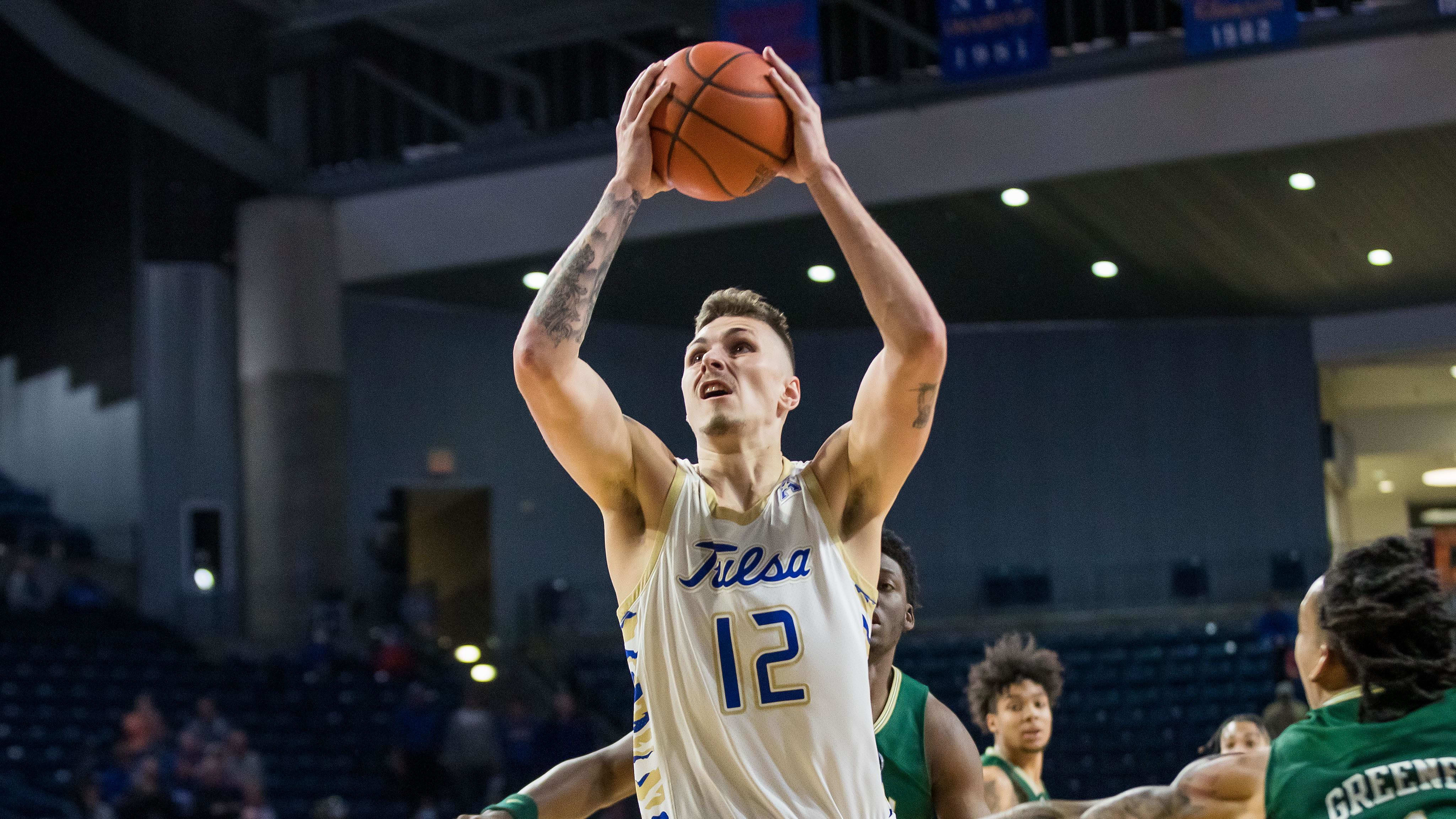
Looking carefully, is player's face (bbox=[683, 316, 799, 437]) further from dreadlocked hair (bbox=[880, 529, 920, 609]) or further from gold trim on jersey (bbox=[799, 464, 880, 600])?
dreadlocked hair (bbox=[880, 529, 920, 609])

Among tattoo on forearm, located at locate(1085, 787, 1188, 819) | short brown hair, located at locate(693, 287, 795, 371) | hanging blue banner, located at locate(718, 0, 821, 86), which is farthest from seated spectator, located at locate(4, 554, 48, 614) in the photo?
tattoo on forearm, located at locate(1085, 787, 1188, 819)

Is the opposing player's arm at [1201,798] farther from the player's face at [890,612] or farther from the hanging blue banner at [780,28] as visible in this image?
the hanging blue banner at [780,28]

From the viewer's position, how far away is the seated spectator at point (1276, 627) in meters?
15.2

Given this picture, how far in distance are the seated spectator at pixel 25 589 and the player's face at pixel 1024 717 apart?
1192cm

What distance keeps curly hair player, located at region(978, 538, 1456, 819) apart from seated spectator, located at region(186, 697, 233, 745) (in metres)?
10.7

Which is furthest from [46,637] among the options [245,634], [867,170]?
[867,170]

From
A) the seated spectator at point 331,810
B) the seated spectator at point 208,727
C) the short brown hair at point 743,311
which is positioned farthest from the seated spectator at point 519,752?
the short brown hair at point 743,311

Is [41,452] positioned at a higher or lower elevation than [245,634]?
higher

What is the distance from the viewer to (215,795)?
11.8 metres

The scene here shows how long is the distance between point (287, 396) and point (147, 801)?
7184 mm

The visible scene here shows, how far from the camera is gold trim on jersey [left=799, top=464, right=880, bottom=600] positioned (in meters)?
3.23

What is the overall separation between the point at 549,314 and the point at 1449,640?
181 cm

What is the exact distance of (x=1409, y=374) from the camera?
2081 cm

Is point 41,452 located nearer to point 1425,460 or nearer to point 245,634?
point 245,634
